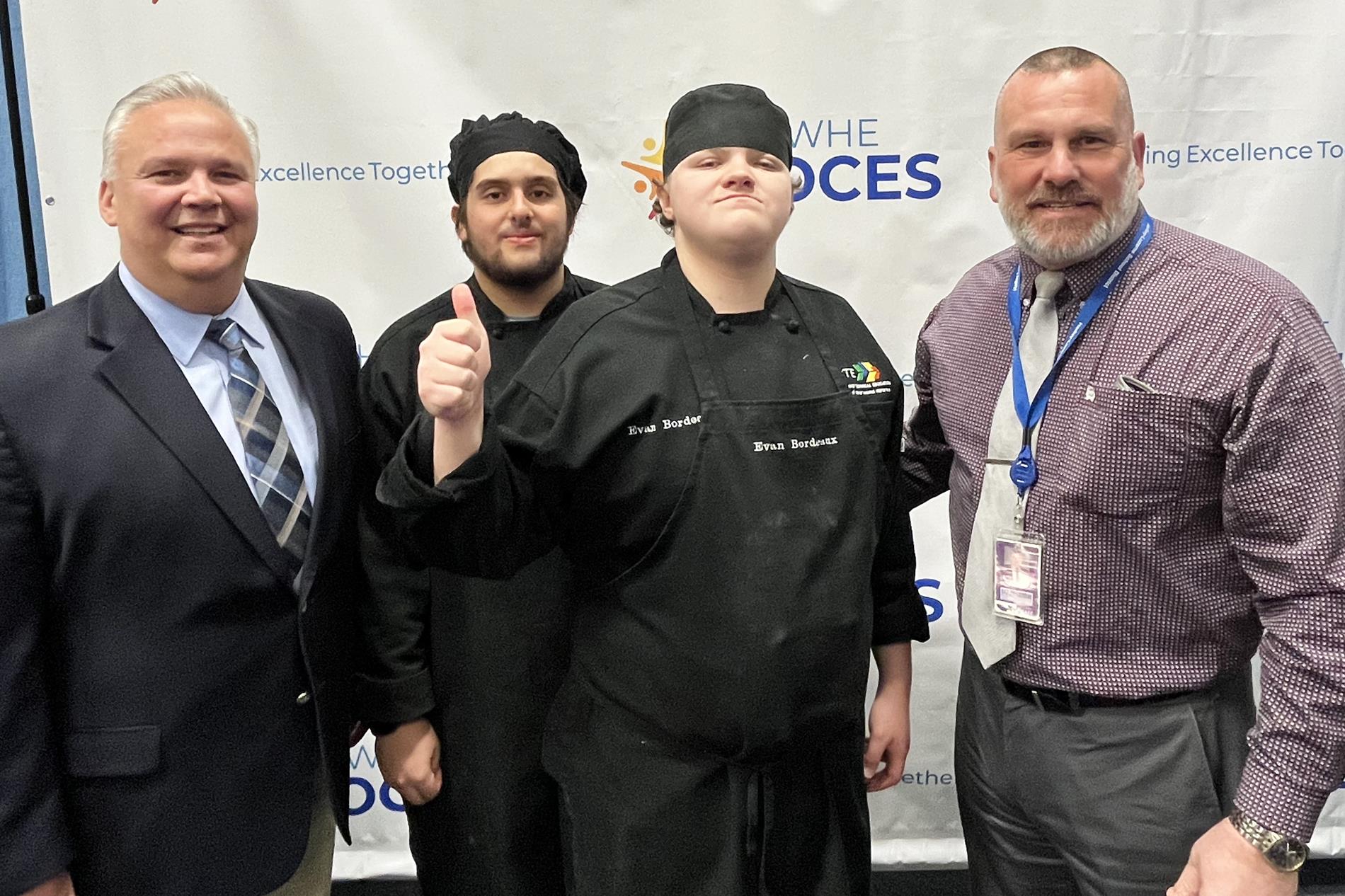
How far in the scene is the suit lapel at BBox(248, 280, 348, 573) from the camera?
149 centimetres

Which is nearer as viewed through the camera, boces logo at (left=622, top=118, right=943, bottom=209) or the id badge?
the id badge

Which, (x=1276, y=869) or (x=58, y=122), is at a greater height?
(x=58, y=122)

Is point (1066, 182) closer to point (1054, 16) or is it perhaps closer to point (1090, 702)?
point (1090, 702)

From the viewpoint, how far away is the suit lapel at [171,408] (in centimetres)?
134

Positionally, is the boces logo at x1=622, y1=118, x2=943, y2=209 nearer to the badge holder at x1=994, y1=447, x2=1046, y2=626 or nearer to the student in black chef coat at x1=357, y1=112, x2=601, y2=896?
the student in black chef coat at x1=357, y1=112, x2=601, y2=896

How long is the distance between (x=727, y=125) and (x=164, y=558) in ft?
3.24

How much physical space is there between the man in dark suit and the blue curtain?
4.35 feet

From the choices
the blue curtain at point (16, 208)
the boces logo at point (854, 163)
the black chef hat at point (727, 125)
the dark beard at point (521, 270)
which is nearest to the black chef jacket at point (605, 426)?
the black chef hat at point (727, 125)

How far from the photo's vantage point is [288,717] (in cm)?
147

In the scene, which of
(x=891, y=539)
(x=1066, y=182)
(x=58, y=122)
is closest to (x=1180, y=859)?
(x=891, y=539)

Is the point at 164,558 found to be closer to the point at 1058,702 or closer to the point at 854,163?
the point at 1058,702

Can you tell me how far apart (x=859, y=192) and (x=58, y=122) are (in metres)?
2.01

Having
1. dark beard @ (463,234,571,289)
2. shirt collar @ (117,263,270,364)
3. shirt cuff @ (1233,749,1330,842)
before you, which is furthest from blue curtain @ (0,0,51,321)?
shirt cuff @ (1233,749,1330,842)

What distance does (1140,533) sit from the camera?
4.68ft
